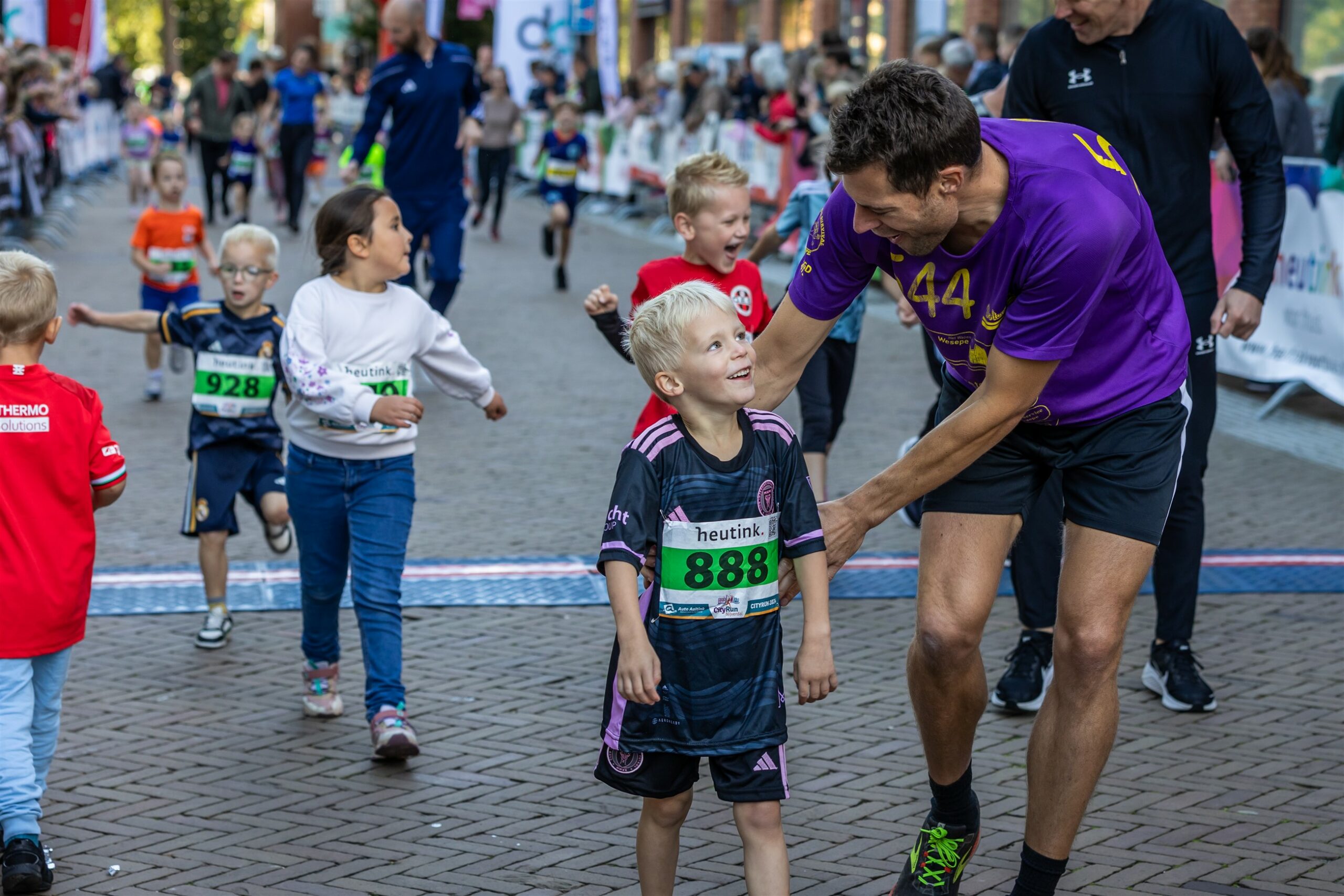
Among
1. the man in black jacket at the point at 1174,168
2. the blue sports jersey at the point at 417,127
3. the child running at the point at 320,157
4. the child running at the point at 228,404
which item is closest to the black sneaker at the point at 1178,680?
the man in black jacket at the point at 1174,168

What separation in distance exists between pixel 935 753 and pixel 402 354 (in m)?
1.92

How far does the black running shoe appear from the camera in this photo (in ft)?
11.3

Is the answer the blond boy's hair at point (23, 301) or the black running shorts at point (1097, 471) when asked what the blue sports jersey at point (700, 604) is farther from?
the blond boy's hair at point (23, 301)

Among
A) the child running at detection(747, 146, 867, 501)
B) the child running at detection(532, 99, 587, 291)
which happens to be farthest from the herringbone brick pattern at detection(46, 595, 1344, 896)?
the child running at detection(532, 99, 587, 291)

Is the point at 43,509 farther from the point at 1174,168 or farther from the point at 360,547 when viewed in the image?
the point at 1174,168

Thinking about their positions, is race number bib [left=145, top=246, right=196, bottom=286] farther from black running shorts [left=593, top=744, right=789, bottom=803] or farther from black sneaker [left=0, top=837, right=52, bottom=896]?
black running shorts [left=593, top=744, right=789, bottom=803]

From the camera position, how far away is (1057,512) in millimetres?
4797

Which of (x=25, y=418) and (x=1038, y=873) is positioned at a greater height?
(x=25, y=418)

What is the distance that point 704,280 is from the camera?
4.92m

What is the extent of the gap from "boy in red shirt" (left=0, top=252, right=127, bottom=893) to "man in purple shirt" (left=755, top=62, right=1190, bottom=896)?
5.14ft

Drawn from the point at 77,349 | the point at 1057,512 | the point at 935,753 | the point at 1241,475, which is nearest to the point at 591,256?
the point at 77,349

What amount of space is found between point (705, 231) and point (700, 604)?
2.08 metres

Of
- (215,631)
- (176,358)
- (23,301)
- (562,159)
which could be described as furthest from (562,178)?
(23,301)

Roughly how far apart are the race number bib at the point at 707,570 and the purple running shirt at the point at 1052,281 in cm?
61
